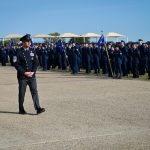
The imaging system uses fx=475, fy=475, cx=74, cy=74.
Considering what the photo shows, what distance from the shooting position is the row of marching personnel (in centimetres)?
2308

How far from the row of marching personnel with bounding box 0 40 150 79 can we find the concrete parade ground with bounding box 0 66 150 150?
6.73 m

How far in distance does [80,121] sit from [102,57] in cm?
1612

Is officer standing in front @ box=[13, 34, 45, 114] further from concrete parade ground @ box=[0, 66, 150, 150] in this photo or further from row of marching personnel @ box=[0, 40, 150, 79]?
row of marching personnel @ box=[0, 40, 150, 79]

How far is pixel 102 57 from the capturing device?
26.3m

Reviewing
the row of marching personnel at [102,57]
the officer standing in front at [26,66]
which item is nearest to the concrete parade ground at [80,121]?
the officer standing in front at [26,66]

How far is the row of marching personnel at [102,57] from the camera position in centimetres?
2308

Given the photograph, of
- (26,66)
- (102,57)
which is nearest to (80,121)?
(26,66)

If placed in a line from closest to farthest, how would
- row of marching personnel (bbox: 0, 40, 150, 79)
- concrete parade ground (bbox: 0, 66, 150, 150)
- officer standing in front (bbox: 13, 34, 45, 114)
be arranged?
concrete parade ground (bbox: 0, 66, 150, 150)
officer standing in front (bbox: 13, 34, 45, 114)
row of marching personnel (bbox: 0, 40, 150, 79)

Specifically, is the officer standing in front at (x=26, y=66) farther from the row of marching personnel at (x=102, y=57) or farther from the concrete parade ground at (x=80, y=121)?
the row of marching personnel at (x=102, y=57)

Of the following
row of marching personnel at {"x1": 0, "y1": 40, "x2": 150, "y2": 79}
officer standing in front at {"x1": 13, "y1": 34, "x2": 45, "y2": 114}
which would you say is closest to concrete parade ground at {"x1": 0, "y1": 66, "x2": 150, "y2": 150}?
officer standing in front at {"x1": 13, "y1": 34, "x2": 45, "y2": 114}

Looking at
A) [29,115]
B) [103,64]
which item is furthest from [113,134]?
[103,64]

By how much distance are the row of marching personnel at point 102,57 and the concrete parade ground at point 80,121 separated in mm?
6734

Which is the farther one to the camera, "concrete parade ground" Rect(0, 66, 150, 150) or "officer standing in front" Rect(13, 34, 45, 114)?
"officer standing in front" Rect(13, 34, 45, 114)

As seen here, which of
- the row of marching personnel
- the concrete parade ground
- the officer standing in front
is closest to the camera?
the concrete parade ground
